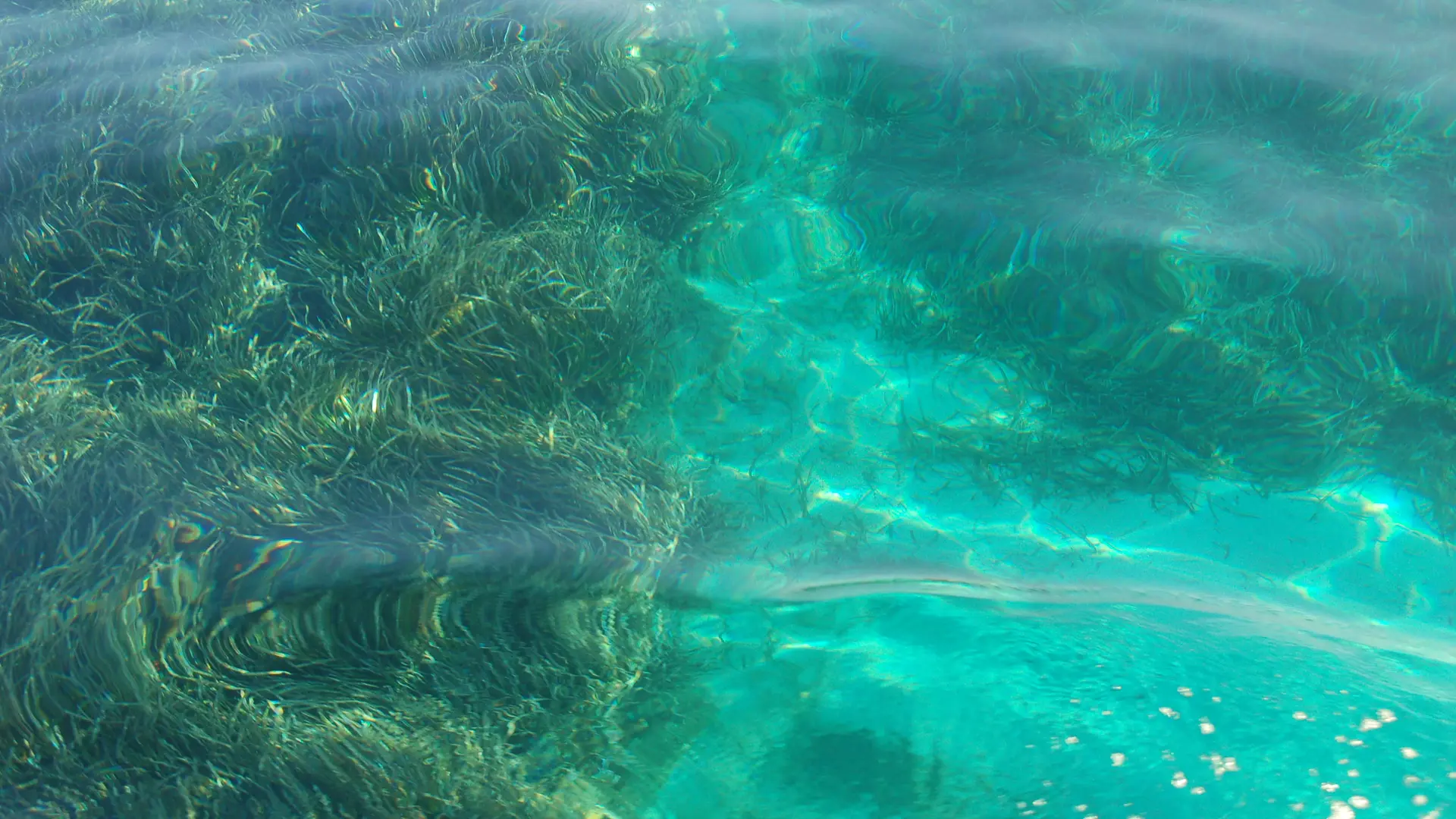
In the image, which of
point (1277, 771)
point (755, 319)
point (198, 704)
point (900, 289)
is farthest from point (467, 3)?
point (1277, 771)

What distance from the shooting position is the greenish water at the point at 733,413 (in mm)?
2529

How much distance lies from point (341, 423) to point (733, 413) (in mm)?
1704

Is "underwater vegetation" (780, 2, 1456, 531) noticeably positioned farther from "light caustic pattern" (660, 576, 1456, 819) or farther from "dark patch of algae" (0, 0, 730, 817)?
"dark patch of algae" (0, 0, 730, 817)

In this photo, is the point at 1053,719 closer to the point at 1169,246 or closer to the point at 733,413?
the point at 733,413

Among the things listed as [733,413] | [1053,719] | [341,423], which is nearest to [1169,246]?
[733,413]

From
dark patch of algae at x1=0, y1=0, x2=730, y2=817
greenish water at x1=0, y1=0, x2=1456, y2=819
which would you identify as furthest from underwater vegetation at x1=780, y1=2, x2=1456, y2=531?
dark patch of algae at x1=0, y1=0, x2=730, y2=817

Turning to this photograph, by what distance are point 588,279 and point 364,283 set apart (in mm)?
1012

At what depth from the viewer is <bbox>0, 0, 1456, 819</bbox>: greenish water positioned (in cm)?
253

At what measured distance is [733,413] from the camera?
12.8 feet

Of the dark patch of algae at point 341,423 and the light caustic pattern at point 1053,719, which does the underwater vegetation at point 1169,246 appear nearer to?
the light caustic pattern at point 1053,719

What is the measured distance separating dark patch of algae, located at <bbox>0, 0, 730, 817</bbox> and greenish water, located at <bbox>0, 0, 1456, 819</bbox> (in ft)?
0.06

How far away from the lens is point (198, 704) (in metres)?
2.37

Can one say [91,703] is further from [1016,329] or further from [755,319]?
[1016,329]

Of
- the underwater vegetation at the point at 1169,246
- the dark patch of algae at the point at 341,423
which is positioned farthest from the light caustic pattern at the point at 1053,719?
the underwater vegetation at the point at 1169,246
